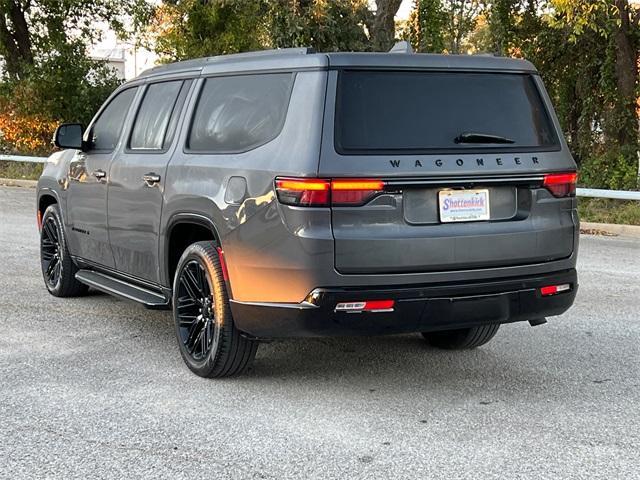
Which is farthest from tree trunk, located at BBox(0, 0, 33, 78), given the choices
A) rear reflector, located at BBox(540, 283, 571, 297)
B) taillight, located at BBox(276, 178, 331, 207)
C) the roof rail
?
rear reflector, located at BBox(540, 283, 571, 297)

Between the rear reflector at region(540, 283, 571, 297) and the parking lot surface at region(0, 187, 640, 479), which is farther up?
the rear reflector at region(540, 283, 571, 297)

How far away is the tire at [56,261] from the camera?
7578 mm

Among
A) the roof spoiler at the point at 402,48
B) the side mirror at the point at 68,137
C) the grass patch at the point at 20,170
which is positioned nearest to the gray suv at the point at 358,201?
the roof spoiler at the point at 402,48

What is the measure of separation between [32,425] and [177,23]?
1076 inches

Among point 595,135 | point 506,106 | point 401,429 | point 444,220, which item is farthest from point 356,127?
point 595,135

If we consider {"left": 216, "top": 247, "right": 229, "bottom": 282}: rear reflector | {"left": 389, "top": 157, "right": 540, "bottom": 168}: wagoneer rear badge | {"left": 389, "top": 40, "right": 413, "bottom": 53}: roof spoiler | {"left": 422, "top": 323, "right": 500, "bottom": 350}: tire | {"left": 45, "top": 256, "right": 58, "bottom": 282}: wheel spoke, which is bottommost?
{"left": 422, "top": 323, "right": 500, "bottom": 350}: tire

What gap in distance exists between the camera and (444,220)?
4777 mm

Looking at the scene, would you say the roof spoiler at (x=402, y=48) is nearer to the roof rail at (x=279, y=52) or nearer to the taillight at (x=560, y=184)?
the roof rail at (x=279, y=52)

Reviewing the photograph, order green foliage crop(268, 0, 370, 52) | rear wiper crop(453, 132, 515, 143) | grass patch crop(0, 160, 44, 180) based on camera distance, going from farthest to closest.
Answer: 1. grass patch crop(0, 160, 44, 180)
2. green foliage crop(268, 0, 370, 52)
3. rear wiper crop(453, 132, 515, 143)

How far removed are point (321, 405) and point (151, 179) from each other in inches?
76.1

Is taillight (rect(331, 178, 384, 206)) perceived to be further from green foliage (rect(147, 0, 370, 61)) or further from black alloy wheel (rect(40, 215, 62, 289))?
green foliage (rect(147, 0, 370, 61))

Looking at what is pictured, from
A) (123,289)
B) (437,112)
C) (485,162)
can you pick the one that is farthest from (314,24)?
(485,162)

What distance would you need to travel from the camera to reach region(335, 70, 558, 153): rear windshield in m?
4.77

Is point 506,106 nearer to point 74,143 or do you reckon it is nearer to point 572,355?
point 572,355
